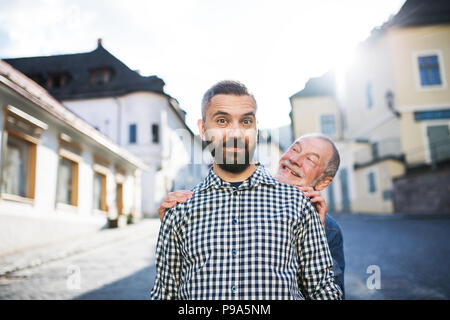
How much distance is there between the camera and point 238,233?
150 cm

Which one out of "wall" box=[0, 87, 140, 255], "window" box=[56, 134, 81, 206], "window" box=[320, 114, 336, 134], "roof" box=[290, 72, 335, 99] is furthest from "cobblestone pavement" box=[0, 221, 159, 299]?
"roof" box=[290, 72, 335, 99]

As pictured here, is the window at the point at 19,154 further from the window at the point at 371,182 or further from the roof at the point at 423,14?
the roof at the point at 423,14

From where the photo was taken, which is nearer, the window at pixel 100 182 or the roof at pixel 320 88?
the window at pixel 100 182

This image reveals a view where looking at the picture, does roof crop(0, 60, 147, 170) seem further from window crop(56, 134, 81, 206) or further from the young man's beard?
the young man's beard

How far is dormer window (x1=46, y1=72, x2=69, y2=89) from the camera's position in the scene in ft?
90.1

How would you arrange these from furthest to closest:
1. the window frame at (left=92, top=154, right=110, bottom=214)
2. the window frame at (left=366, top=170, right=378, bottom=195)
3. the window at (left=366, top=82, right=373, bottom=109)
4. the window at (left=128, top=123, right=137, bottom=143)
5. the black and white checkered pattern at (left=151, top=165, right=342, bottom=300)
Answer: the window at (left=128, top=123, right=137, bottom=143)
the window at (left=366, top=82, right=373, bottom=109)
the window frame at (left=366, top=170, right=378, bottom=195)
the window frame at (left=92, top=154, right=110, bottom=214)
the black and white checkered pattern at (left=151, top=165, right=342, bottom=300)

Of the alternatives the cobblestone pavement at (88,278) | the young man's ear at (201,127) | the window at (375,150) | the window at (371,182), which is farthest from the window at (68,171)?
the window at (375,150)

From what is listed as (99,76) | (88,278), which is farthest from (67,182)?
(99,76)

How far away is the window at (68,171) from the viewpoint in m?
12.0

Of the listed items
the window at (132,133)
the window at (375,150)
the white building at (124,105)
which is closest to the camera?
the window at (375,150)

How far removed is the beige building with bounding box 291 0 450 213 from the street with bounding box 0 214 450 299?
9.40 m

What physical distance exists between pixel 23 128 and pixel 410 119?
17.4 meters

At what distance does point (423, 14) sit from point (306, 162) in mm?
21121
